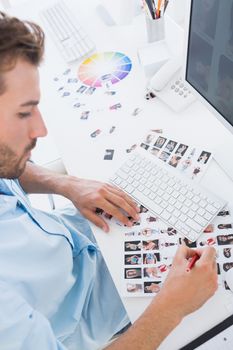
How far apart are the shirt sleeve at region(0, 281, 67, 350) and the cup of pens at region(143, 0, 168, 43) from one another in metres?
0.97

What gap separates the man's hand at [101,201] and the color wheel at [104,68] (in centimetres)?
45

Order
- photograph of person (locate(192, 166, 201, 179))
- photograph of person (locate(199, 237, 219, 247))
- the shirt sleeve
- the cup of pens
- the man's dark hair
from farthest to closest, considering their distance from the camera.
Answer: the cup of pens
photograph of person (locate(192, 166, 201, 179))
photograph of person (locate(199, 237, 219, 247))
the man's dark hair
the shirt sleeve

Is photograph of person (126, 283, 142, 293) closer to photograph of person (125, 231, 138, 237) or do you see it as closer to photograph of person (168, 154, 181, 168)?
photograph of person (125, 231, 138, 237)

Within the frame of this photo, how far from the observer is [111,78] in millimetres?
1293

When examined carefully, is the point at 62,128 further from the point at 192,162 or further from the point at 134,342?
the point at 134,342

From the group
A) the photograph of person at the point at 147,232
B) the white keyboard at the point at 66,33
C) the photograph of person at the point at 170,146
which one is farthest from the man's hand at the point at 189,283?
the white keyboard at the point at 66,33

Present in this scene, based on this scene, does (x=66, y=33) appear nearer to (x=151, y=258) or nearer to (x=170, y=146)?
(x=170, y=146)

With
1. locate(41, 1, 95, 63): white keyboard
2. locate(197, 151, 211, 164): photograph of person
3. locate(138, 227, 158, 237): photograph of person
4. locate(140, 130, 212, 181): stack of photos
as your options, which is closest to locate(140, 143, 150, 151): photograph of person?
locate(140, 130, 212, 181): stack of photos

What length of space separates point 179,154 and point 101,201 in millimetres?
260

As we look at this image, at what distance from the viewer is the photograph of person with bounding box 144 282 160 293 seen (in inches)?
31.3

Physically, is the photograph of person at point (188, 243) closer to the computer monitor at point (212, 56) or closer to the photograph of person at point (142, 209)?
the photograph of person at point (142, 209)

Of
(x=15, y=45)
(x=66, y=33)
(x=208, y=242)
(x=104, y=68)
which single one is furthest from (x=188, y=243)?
(x=66, y=33)

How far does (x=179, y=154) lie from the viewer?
3.35 ft

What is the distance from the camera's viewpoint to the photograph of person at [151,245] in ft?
2.81
